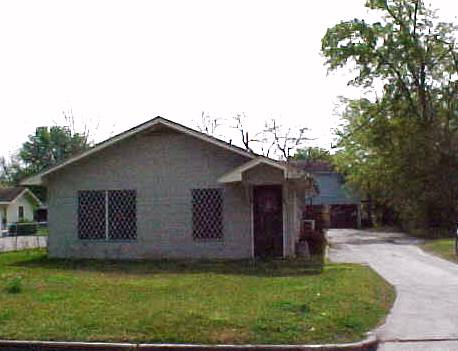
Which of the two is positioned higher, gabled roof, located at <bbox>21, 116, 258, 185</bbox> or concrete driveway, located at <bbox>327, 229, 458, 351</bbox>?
gabled roof, located at <bbox>21, 116, 258, 185</bbox>

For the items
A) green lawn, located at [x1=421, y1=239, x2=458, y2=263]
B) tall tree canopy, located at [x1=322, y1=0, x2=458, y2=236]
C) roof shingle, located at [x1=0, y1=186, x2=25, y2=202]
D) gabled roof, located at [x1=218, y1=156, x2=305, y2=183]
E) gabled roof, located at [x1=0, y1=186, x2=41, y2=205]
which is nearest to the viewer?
gabled roof, located at [x1=218, y1=156, x2=305, y2=183]

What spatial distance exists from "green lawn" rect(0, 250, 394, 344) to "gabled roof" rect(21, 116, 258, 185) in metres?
4.28

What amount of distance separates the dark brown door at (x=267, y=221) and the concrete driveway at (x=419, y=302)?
7.26 ft

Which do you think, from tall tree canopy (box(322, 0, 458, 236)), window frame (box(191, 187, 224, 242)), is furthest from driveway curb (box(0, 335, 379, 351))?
tall tree canopy (box(322, 0, 458, 236))

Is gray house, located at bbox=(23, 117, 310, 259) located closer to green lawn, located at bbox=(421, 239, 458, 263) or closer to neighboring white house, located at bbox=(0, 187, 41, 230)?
green lawn, located at bbox=(421, 239, 458, 263)

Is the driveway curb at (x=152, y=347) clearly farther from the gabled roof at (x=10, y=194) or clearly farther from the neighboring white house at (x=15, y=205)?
the gabled roof at (x=10, y=194)

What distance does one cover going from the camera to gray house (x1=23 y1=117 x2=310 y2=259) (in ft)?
77.5

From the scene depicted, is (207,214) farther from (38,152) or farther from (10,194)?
(38,152)

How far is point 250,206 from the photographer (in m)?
23.6

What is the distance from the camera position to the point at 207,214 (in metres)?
23.9

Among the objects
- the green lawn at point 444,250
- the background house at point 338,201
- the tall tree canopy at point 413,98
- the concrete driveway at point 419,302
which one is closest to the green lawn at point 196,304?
the concrete driveway at point 419,302

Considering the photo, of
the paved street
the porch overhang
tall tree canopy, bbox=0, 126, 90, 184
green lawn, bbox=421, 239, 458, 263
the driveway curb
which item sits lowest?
the driveway curb

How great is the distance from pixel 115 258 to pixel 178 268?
423cm

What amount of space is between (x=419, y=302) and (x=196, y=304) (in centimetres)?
414
